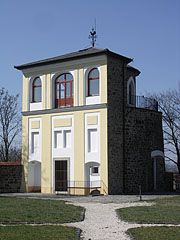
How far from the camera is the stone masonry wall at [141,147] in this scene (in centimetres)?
2481

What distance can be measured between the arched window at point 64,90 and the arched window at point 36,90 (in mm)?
1447

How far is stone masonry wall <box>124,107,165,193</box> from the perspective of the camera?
81.4 feet

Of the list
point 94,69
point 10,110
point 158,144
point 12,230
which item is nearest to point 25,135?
point 94,69

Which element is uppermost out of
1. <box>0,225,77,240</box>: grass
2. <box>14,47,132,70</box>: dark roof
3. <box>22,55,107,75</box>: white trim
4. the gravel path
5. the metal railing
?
<box>14,47,132,70</box>: dark roof

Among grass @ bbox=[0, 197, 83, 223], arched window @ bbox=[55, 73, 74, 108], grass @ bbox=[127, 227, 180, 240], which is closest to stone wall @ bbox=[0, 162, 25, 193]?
arched window @ bbox=[55, 73, 74, 108]

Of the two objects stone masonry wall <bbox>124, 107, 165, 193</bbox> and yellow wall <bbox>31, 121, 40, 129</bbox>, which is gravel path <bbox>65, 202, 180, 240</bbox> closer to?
stone masonry wall <bbox>124, 107, 165, 193</bbox>

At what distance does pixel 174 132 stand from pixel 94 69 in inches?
643

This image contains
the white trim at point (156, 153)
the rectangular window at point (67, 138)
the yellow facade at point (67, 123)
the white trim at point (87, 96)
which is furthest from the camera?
the white trim at point (156, 153)

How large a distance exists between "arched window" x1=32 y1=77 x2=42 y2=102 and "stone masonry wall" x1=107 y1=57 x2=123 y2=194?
5.46 metres

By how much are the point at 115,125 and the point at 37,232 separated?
47.1 feet

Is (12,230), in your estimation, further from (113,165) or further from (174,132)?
(174,132)

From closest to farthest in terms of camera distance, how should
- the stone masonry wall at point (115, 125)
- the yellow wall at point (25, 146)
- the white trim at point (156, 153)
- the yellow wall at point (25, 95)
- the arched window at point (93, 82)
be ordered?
the stone masonry wall at point (115, 125) → the arched window at point (93, 82) → the yellow wall at point (25, 146) → the white trim at point (156, 153) → the yellow wall at point (25, 95)

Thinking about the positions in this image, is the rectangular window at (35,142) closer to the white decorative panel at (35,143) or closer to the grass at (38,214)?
the white decorative panel at (35,143)

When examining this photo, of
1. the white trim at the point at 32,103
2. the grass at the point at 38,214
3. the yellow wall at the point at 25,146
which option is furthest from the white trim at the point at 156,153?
the grass at the point at 38,214
